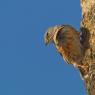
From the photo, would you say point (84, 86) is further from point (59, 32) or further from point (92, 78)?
point (59, 32)

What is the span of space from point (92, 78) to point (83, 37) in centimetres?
59

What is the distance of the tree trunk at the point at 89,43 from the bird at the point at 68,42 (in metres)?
0.09

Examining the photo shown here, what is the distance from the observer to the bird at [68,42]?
8836mm

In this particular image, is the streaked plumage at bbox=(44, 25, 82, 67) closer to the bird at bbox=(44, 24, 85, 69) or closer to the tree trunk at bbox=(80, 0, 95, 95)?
the bird at bbox=(44, 24, 85, 69)

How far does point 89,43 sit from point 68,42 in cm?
29

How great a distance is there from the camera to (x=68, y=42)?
29.0 ft

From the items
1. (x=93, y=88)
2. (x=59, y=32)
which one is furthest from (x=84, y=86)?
(x=59, y=32)

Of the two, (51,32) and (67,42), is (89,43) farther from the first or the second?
(51,32)

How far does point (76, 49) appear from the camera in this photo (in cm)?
884

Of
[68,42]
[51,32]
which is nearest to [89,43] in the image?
[68,42]

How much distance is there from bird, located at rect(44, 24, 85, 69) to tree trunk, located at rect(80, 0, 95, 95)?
0.09 metres

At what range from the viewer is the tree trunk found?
8.77 meters

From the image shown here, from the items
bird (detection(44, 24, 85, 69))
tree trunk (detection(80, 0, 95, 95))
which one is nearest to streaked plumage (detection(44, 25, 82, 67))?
bird (detection(44, 24, 85, 69))

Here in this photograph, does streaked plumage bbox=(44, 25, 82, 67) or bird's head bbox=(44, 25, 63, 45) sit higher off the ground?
bird's head bbox=(44, 25, 63, 45)
